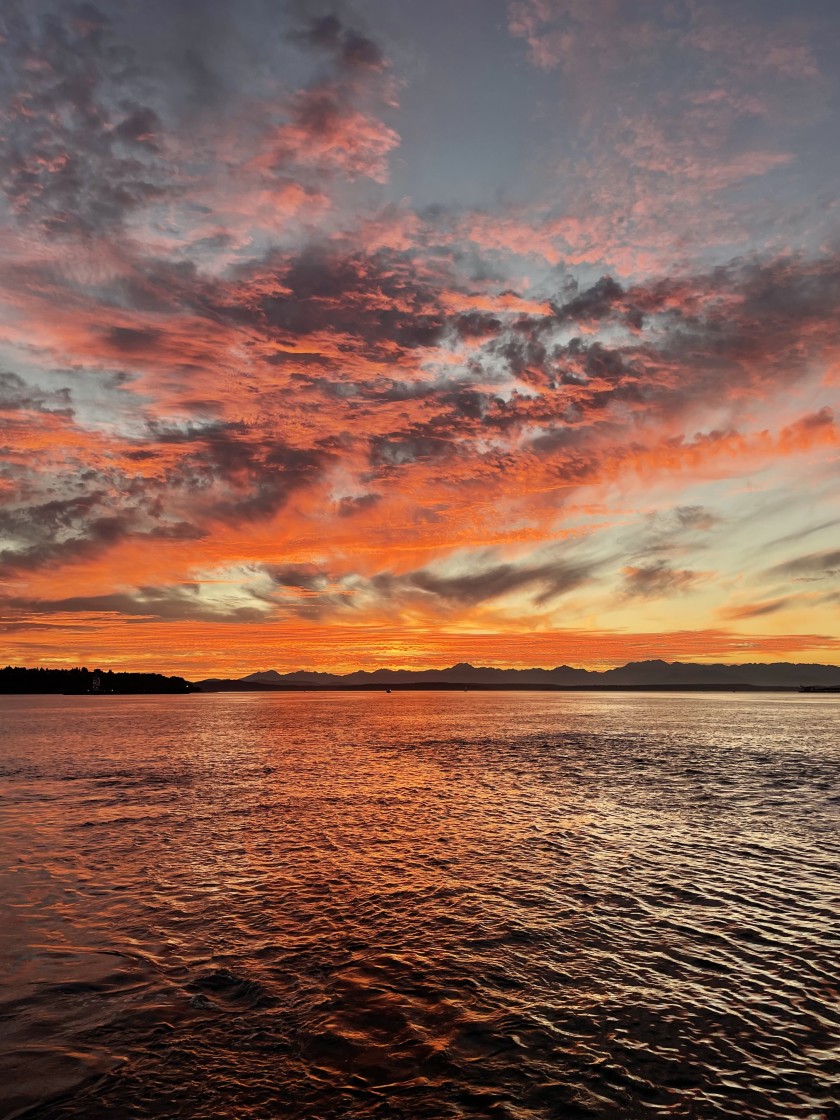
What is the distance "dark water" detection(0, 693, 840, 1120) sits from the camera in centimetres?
1130

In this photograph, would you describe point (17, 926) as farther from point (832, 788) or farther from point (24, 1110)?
point (832, 788)

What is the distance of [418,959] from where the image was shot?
16859 millimetres

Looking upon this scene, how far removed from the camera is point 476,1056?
12312mm

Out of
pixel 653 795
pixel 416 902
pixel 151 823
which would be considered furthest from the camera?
pixel 653 795

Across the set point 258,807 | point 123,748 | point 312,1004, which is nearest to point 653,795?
point 258,807

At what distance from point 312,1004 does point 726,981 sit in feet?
30.6

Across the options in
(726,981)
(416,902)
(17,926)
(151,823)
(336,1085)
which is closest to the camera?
(336,1085)

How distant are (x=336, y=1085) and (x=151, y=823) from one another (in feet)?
85.3

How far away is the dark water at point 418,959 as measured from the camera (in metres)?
11.3

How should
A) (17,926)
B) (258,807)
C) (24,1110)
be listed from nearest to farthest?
(24,1110) < (17,926) < (258,807)

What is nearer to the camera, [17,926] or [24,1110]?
[24,1110]

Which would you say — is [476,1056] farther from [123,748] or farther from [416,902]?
[123,748]

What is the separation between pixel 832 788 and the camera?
4809 cm

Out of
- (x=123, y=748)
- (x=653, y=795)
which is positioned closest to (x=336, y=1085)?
(x=653, y=795)
